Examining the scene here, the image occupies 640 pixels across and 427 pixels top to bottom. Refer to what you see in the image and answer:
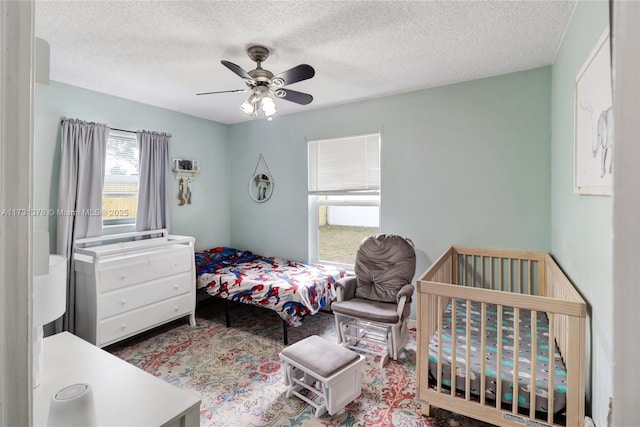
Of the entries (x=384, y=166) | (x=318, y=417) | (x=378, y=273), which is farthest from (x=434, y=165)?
(x=318, y=417)

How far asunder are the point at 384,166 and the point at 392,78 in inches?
36.7

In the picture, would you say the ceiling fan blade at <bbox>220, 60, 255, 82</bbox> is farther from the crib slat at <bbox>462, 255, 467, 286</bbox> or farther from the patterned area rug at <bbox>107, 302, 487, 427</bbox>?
the crib slat at <bbox>462, 255, 467, 286</bbox>

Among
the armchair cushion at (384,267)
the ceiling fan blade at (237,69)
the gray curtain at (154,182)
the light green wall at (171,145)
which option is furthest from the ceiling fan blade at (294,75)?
the gray curtain at (154,182)

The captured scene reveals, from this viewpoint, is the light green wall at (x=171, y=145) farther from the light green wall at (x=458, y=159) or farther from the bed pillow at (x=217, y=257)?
the light green wall at (x=458, y=159)

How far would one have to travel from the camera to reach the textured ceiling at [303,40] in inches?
76.4

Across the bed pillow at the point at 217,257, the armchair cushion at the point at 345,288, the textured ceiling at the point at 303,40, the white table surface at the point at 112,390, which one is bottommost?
the armchair cushion at the point at 345,288

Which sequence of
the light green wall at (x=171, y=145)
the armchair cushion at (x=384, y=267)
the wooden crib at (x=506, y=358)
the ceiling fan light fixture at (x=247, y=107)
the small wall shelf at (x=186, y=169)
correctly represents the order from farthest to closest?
the small wall shelf at (x=186, y=169) → the armchair cushion at (x=384, y=267) → the light green wall at (x=171, y=145) → the ceiling fan light fixture at (x=247, y=107) → the wooden crib at (x=506, y=358)

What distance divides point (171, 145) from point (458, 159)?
3.34 meters

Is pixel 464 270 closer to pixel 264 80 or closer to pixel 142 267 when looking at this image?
pixel 264 80

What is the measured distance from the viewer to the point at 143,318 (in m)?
3.12

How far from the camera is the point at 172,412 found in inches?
41.8

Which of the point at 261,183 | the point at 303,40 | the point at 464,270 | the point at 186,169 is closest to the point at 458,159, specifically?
the point at 464,270

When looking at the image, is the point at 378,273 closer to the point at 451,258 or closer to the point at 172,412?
the point at 451,258

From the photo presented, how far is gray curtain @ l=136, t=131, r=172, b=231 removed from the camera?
3.68 meters
